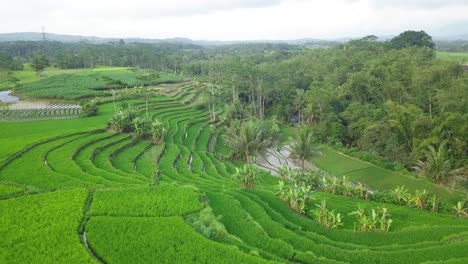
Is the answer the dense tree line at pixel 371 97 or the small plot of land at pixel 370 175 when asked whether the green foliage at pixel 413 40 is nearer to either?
the dense tree line at pixel 371 97

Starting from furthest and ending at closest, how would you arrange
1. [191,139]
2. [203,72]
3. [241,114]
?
1. [203,72]
2. [241,114]
3. [191,139]

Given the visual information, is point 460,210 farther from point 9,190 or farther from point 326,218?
point 9,190

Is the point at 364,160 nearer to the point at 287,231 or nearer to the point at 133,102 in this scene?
the point at 287,231

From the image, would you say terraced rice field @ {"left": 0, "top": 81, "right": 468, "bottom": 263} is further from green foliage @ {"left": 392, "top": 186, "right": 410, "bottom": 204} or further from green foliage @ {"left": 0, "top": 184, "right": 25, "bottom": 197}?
green foliage @ {"left": 392, "top": 186, "right": 410, "bottom": 204}

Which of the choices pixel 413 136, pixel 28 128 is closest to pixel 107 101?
pixel 28 128

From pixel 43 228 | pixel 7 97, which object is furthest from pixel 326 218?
pixel 7 97

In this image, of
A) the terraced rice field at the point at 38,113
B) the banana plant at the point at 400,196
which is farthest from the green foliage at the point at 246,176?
the terraced rice field at the point at 38,113
